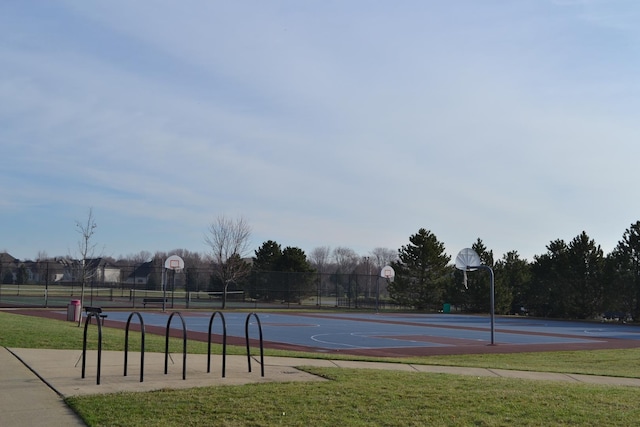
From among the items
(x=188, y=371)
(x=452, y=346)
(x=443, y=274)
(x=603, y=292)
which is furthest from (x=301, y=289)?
(x=188, y=371)

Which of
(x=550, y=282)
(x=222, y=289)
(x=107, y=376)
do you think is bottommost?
(x=107, y=376)

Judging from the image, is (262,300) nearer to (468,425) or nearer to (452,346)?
(452,346)

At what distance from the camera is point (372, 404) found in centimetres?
861

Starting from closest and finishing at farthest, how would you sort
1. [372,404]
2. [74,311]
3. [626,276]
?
[372,404], [74,311], [626,276]

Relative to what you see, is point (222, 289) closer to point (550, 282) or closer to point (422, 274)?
point (422, 274)

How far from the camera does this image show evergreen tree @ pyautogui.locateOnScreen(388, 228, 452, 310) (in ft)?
198

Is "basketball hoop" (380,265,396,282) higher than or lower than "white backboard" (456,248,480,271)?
lower

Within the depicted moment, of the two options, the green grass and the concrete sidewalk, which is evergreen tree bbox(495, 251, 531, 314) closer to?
the concrete sidewalk

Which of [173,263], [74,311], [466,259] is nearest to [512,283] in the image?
[173,263]

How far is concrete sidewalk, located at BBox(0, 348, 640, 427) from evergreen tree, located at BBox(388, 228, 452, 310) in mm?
46176

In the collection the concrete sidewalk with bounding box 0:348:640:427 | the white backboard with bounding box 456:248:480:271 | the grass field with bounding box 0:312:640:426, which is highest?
the white backboard with bounding box 456:248:480:271

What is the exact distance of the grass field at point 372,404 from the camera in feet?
25.4

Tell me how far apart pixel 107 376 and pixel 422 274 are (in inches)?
2022

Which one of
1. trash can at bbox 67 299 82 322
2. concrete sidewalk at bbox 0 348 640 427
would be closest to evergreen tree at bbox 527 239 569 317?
trash can at bbox 67 299 82 322
